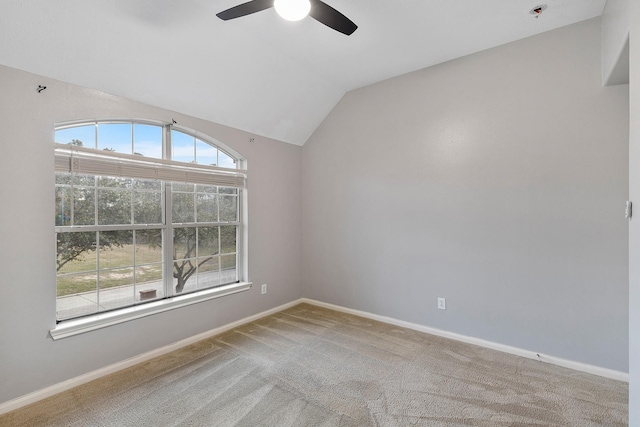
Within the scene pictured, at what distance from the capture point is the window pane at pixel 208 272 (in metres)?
3.29

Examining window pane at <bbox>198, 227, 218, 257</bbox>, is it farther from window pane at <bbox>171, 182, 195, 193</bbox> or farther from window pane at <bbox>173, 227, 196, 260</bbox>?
window pane at <bbox>171, 182, 195, 193</bbox>

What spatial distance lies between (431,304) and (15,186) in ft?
12.2

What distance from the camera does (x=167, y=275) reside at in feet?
9.84

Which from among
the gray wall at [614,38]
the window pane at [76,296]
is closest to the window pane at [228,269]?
the window pane at [76,296]

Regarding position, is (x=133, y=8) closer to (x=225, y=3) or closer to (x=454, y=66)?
(x=225, y=3)

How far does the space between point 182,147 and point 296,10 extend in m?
1.94

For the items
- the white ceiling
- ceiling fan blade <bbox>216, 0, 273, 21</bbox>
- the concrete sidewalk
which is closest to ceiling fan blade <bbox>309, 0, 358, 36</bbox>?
ceiling fan blade <bbox>216, 0, 273, 21</bbox>

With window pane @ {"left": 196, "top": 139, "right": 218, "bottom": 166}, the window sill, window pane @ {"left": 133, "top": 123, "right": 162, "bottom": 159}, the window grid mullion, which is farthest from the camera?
window pane @ {"left": 196, "top": 139, "right": 218, "bottom": 166}

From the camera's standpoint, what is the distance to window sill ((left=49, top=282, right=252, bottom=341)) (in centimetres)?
227

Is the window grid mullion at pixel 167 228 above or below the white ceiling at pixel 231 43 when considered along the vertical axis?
below

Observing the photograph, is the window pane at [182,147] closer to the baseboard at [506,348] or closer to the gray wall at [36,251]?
the gray wall at [36,251]

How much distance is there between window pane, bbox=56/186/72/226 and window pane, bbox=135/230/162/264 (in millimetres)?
536
